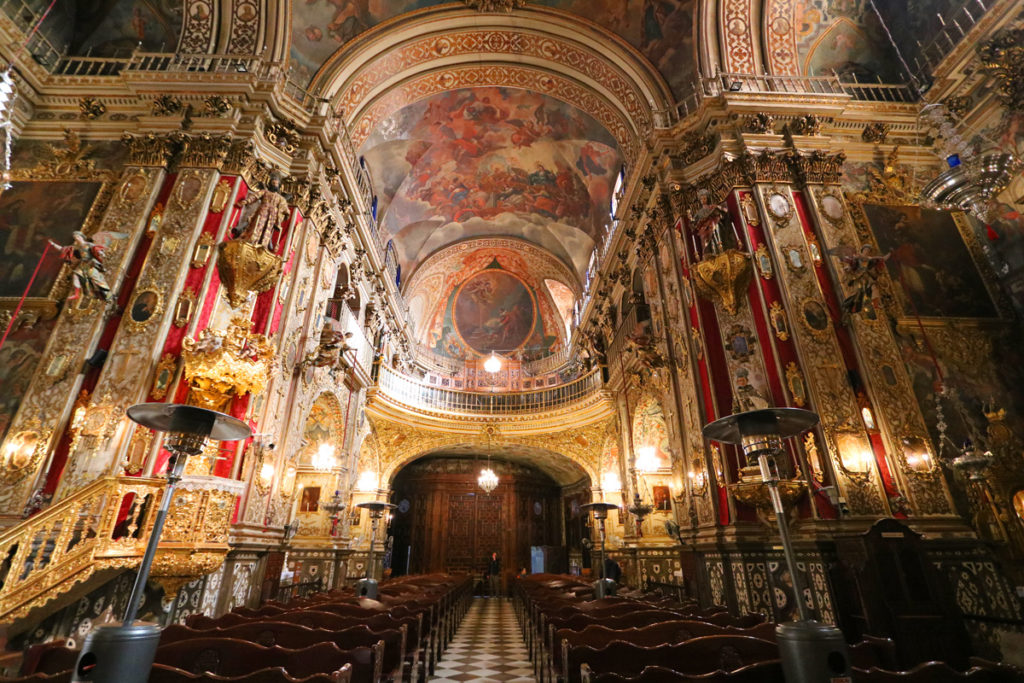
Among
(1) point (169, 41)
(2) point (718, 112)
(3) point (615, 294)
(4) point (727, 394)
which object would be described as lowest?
(4) point (727, 394)

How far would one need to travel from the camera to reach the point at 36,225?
27.1 ft

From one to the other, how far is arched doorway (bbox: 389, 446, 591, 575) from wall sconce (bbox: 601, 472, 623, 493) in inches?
149

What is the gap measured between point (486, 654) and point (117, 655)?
652 cm

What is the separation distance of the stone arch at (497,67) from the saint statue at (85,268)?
6.46 meters

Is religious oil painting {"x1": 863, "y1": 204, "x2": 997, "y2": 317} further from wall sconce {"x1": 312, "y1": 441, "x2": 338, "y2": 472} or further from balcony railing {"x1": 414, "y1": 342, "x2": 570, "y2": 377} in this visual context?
balcony railing {"x1": 414, "y1": 342, "x2": 570, "y2": 377}

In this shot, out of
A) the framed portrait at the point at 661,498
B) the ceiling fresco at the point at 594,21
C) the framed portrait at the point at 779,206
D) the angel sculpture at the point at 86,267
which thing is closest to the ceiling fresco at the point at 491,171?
the ceiling fresco at the point at 594,21

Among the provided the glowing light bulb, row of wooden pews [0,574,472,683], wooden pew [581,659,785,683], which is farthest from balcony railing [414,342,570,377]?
wooden pew [581,659,785,683]

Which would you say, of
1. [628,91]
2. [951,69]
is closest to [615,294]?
[628,91]

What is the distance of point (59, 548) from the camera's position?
16.5ft

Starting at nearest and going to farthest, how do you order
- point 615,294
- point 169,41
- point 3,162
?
point 3,162 < point 169,41 < point 615,294

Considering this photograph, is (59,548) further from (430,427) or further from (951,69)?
(951,69)

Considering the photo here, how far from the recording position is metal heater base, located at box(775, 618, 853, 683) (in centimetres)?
265

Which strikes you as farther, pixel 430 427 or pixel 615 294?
pixel 430 427

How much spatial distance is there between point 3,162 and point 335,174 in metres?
6.78
